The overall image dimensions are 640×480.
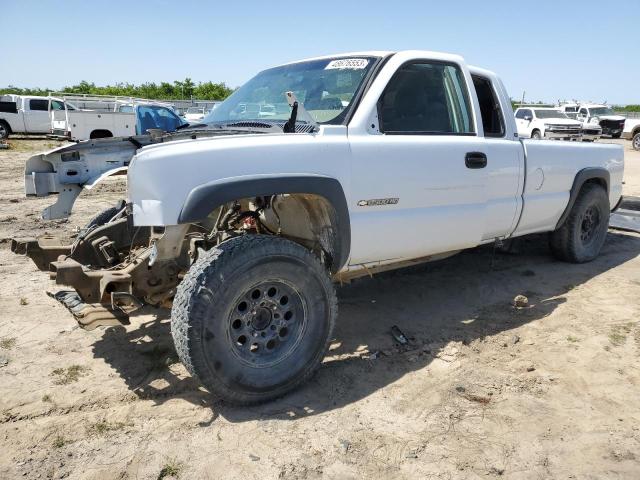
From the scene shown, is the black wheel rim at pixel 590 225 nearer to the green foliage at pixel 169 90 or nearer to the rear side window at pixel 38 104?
the rear side window at pixel 38 104

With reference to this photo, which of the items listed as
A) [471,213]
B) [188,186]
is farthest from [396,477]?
[471,213]

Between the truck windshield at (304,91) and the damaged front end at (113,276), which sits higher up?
the truck windshield at (304,91)

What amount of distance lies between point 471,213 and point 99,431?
2.81m

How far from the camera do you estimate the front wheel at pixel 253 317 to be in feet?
8.92

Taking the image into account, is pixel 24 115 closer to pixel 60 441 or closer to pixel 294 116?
pixel 294 116

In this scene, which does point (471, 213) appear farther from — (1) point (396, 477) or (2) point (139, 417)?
(2) point (139, 417)

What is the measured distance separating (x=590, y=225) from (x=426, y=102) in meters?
3.10

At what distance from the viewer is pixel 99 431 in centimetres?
274

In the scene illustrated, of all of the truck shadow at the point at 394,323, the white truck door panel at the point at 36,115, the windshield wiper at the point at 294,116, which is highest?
the windshield wiper at the point at 294,116

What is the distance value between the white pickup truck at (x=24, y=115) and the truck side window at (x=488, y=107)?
21938 mm

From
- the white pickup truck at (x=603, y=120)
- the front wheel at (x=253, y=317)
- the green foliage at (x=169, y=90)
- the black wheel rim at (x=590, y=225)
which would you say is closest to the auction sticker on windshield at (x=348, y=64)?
the front wheel at (x=253, y=317)

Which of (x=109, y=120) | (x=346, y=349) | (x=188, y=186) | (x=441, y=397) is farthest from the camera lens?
(x=109, y=120)

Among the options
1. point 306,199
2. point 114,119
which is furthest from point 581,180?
point 114,119

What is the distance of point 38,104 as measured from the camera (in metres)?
22.9
